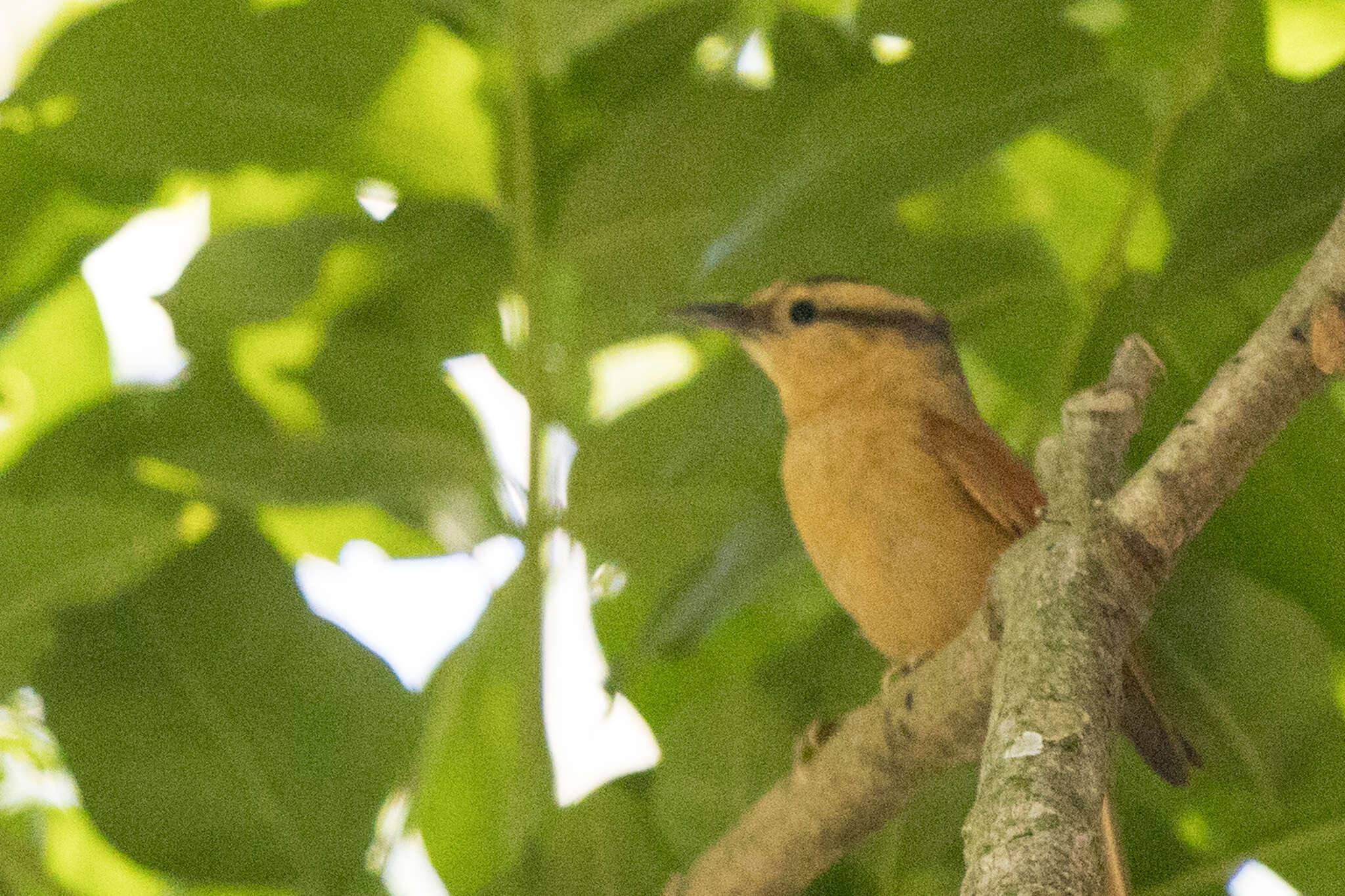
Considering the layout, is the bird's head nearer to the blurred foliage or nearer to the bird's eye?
the bird's eye

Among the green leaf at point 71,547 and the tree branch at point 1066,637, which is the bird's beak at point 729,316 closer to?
the tree branch at point 1066,637

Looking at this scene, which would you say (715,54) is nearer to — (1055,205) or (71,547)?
(1055,205)

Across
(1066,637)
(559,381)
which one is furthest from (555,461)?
(1066,637)

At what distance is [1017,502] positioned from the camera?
7.78 ft

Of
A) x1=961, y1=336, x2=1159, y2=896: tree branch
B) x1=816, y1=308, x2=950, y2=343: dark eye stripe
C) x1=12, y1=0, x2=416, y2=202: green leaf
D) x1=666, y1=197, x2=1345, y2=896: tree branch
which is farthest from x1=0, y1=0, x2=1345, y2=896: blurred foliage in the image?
x1=961, y1=336, x2=1159, y2=896: tree branch

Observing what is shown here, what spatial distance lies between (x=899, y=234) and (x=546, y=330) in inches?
24.6

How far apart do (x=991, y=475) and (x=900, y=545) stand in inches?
7.3

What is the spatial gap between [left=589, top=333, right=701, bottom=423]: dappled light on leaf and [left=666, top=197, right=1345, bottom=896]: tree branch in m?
0.74

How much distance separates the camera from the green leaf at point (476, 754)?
2512mm

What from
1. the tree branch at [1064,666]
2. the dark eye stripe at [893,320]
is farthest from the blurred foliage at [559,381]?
the tree branch at [1064,666]

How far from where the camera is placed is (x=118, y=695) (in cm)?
229

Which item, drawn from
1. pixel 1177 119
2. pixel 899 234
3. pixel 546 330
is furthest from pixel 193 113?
pixel 1177 119

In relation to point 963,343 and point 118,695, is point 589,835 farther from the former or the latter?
point 963,343

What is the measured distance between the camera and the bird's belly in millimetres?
2383
